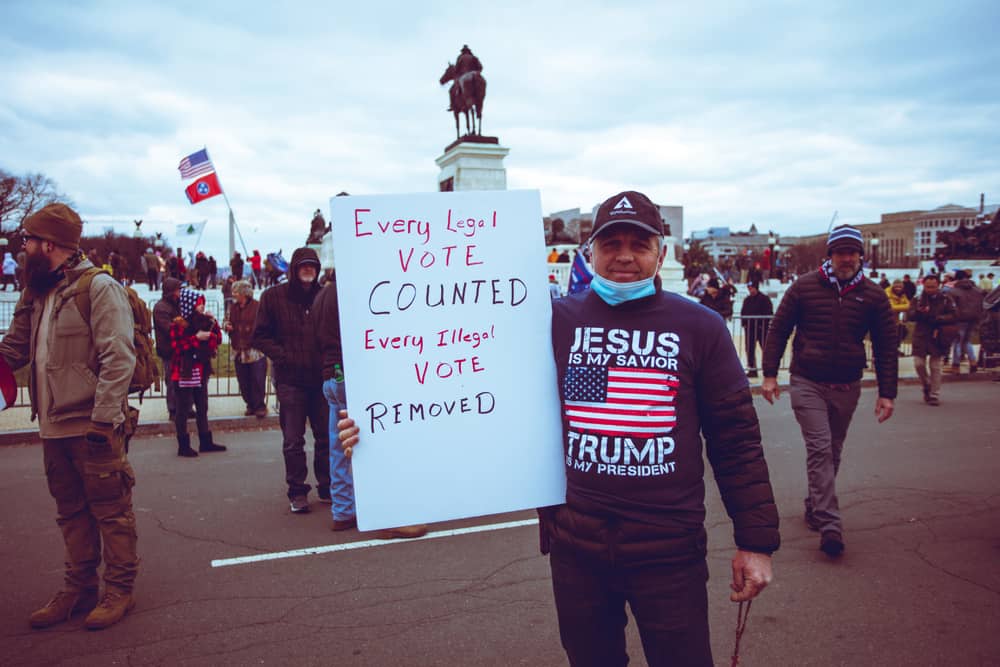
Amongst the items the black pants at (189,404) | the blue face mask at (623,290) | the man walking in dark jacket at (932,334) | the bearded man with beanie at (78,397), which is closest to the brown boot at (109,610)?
the bearded man with beanie at (78,397)

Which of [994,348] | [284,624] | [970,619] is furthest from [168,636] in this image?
[994,348]

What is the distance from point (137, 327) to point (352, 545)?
6.70 feet

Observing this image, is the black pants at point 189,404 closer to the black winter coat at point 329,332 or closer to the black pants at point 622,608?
the black winter coat at point 329,332

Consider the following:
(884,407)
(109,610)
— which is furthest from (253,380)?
(884,407)

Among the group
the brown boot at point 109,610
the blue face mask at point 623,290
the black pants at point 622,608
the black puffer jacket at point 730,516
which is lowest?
the brown boot at point 109,610

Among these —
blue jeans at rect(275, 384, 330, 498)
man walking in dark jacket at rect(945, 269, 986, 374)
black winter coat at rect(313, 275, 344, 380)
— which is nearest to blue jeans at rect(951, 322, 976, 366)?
man walking in dark jacket at rect(945, 269, 986, 374)

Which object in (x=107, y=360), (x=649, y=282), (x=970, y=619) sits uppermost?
(x=649, y=282)

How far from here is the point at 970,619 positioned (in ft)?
13.2

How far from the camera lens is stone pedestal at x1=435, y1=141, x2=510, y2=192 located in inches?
1101

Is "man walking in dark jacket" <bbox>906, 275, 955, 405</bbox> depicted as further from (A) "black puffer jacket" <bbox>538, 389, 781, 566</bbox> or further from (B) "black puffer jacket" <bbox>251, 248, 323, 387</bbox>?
(A) "black puffer jacket" <bbox>538, 389, 781, 566</bbox>

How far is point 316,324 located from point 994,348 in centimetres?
558

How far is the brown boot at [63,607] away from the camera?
3.96m

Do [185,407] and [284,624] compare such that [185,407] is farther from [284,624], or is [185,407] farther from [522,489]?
[522,489]

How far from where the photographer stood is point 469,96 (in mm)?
28219
